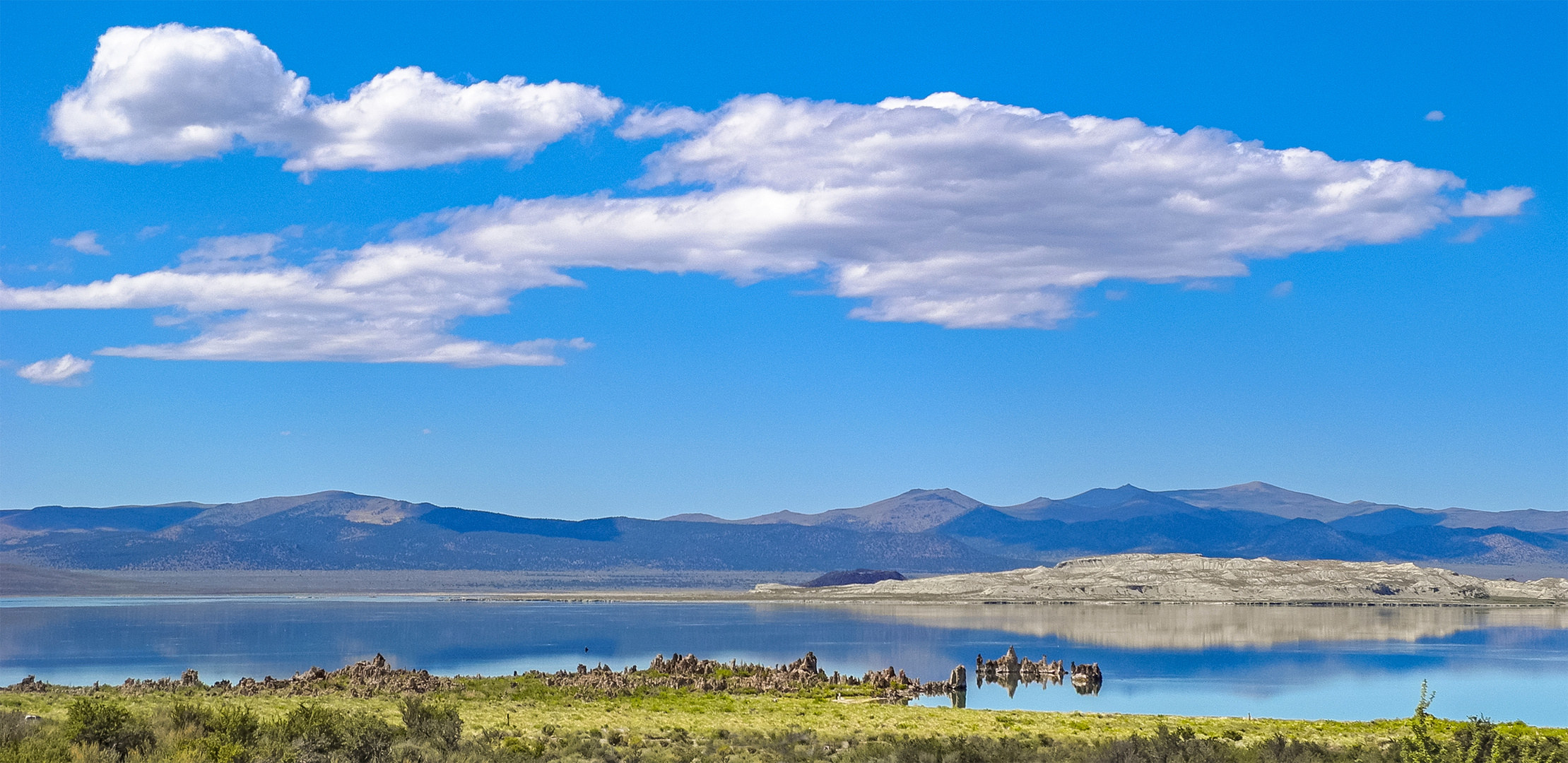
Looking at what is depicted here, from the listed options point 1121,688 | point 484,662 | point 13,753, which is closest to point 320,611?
point 484,662

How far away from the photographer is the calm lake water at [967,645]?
71.1m

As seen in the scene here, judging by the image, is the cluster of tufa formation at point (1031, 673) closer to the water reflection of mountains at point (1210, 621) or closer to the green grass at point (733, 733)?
the green grass at point (733, 733)

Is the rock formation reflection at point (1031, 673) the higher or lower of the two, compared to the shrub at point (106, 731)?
lower

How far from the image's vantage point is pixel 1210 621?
147 meters

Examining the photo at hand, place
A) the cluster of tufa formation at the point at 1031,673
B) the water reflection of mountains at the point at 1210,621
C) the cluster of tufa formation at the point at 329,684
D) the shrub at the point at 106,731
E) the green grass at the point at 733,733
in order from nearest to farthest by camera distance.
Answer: the shrub at the point at 106,731
the green grass at the point at 733,733
the cluster of tufa formation at the point at 329,684
the cluster of tufa formation at the point at 1031,673
the water reflection of mountains at the point at 1210,621

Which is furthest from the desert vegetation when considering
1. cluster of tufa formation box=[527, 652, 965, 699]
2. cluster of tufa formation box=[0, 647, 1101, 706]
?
cluster of tufa formation box=[527, 652, 965, 699]

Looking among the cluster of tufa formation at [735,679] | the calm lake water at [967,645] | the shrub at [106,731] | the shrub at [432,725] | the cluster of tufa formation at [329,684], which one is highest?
the shrub at [106,731]

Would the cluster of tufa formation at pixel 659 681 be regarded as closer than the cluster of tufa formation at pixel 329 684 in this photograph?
No

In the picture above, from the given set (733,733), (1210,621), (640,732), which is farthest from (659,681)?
(1210,621)

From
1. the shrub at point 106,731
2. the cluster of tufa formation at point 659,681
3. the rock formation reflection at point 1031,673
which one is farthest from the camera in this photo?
the rock formation reflection at point 1031,673

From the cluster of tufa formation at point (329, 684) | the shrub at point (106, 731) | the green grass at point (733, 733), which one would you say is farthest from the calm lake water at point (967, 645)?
the shrub at point (106, 731)

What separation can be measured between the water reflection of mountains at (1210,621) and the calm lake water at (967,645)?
A: 0.46 m

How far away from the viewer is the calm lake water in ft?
233

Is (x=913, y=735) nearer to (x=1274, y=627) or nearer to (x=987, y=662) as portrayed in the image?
(x=987, y=662)
